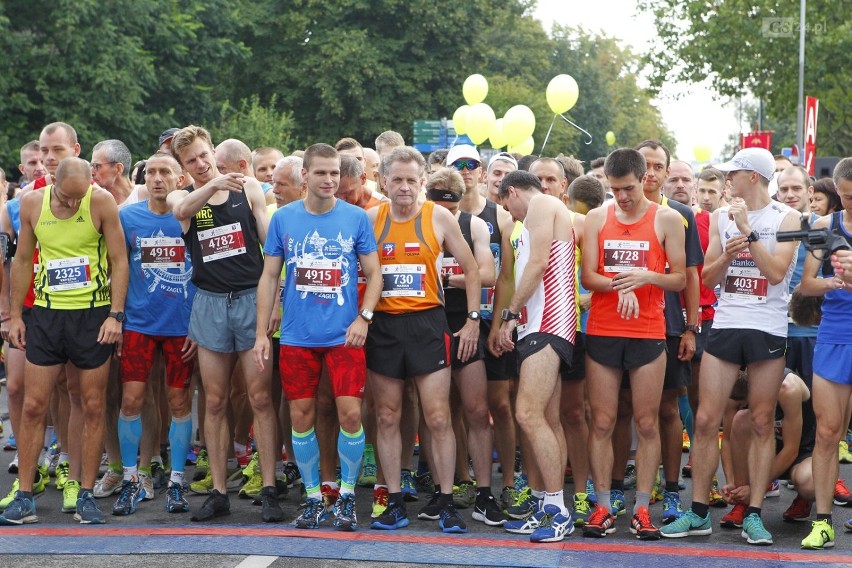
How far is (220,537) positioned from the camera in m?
7.23

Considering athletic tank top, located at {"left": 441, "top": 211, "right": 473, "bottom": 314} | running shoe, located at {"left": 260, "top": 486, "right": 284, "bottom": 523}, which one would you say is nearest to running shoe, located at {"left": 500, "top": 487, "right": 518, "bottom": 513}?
athletic tank top, located at {"left": 441, "top": 211, "right": 473, "bottom": 314}

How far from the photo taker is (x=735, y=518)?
300 inches

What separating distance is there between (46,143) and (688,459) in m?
5.32

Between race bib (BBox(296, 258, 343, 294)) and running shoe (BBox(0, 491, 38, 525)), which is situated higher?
race bib (BBox(296, 258, 343, 294))

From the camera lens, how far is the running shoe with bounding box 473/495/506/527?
25.2 ft

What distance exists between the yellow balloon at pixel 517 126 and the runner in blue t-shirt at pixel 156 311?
36.1ft

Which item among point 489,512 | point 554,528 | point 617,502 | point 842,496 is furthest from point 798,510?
point 489,512

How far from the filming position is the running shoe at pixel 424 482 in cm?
882

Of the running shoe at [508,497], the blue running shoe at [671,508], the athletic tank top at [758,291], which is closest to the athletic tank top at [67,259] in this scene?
the running shoe at [508,497]

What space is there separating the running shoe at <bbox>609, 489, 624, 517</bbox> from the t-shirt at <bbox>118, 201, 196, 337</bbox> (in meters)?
2.97

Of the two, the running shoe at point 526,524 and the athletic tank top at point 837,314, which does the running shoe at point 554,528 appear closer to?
the running shoe at point 526,524

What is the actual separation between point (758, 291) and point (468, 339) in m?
1.73

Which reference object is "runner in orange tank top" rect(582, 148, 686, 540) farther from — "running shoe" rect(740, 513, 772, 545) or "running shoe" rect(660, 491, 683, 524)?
"running shoe" rect(740, 513, 772, 545)

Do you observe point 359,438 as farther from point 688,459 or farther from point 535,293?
point 688,459
